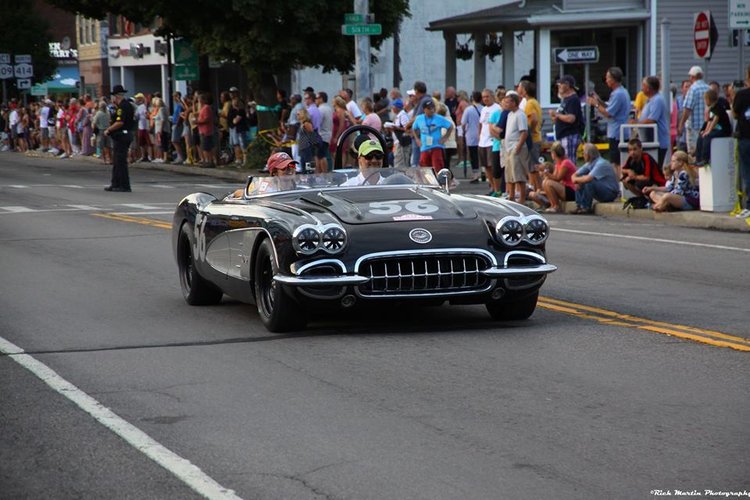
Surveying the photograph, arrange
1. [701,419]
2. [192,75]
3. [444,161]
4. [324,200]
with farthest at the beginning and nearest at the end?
[192,75], [444,161], [324,200], [701,419]

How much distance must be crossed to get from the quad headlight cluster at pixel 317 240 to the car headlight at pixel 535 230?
128 centimetres

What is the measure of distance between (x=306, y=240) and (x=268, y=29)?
2748 centimetres

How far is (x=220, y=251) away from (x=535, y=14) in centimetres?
2798

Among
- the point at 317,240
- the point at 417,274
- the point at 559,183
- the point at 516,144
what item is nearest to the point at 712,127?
the point at 559,183

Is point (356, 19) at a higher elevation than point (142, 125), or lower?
higher

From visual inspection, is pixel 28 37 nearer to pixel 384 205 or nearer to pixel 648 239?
pixel 648 239

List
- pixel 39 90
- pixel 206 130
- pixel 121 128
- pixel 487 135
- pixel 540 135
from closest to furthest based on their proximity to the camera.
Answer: pixel 540 135, pixel 487 135, pixel 121 128, pixel 206 130, pixel 39 90

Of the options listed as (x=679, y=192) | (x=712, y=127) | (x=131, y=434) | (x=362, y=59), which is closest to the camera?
(x=131, y=434)

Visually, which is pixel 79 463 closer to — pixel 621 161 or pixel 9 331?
pixel 9 331

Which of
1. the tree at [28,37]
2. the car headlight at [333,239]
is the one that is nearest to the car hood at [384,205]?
the car headlight at [333,239]

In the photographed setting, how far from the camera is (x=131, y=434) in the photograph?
6898 mm

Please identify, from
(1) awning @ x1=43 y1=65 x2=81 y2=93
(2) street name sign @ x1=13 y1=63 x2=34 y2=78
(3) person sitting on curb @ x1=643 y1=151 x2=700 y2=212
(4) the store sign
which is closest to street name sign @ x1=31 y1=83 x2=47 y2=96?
(1) awning @ x1=43 y1=65 x2=81 y2=93

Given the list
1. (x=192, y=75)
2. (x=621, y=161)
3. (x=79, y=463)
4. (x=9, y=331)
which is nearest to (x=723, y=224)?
(x=621, y=161)

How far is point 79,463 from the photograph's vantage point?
635 cm
